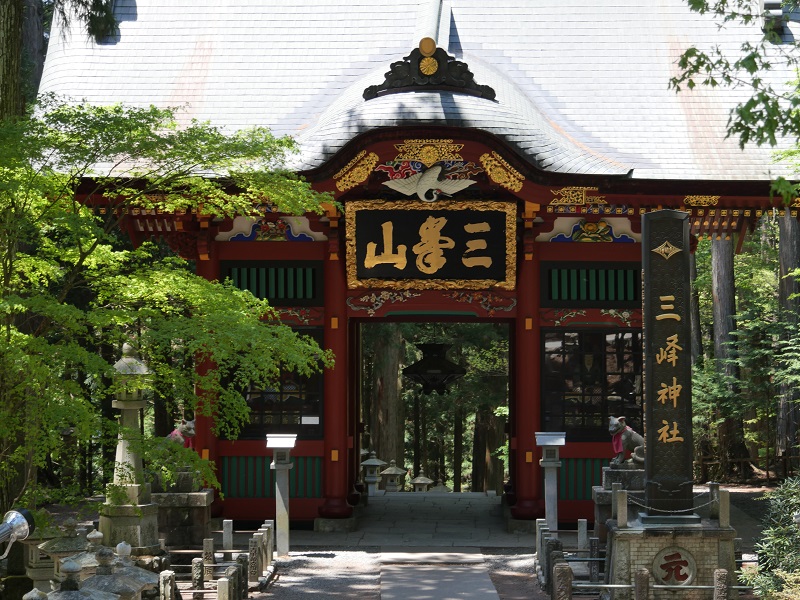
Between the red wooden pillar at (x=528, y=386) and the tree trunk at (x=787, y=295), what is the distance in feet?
28.9

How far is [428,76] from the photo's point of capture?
1697 centimetres

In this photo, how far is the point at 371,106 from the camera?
54.8 ft

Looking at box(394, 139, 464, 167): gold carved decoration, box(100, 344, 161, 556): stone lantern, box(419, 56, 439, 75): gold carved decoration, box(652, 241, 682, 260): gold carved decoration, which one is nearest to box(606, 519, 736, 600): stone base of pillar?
box(652, 241, 682, 260): gold carved decoration

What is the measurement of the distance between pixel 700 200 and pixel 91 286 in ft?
29.9

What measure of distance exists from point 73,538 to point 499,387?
21460 millimetres

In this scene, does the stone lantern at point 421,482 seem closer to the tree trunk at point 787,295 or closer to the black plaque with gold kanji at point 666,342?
the tree trunk at point 787,295

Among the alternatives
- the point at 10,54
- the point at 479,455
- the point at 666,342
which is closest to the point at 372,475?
the point at 479,455

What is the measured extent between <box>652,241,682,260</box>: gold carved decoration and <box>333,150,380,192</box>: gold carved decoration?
17.2 feet

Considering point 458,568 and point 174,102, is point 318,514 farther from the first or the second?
point 174,102

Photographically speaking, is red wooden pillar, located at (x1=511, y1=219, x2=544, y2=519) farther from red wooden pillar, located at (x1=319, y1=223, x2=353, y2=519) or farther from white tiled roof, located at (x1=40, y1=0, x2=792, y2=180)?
red wooden pillar, located at (x1=319, y1=223, x2=353, y2=519)

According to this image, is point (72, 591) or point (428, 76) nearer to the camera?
point (72, 591)

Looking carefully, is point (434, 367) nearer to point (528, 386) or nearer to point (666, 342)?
point (528, 386)

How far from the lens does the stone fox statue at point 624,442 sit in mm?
14697

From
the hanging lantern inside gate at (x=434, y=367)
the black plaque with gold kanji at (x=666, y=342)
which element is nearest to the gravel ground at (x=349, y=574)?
the black plaque with gold kanji at (x=666, y=342)
